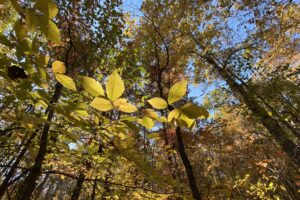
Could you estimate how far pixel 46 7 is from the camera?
0.46 m

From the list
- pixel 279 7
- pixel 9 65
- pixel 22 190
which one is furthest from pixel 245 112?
pixel 9 65

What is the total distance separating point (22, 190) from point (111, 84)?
2.46 metres

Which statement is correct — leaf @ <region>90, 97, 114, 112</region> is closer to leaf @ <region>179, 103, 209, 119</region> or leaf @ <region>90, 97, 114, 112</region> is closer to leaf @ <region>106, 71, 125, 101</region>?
leaf @ <region>106, 71, 125, 101</region>

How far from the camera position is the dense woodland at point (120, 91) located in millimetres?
620

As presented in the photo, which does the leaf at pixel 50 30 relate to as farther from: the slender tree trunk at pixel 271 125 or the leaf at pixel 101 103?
the slender tree trunk at pixel 271 125

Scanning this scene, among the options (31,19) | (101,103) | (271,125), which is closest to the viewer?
(31,19)

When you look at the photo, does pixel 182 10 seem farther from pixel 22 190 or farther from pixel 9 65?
pixel 9 65

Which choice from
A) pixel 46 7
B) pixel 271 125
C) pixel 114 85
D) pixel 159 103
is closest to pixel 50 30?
pixel 46 7

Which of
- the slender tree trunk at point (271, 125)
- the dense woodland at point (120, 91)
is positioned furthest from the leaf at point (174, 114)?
the slender tree trunk at point (271, 125)

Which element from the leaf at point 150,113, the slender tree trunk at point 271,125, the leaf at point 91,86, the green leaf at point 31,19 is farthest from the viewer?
the slender tree trunk at point 271,125

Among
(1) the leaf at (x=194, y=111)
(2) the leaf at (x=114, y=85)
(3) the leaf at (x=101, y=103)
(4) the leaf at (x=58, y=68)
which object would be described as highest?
(4) the leaf at (x=58, y=68)

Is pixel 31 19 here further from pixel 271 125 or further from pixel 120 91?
pixel 271 125

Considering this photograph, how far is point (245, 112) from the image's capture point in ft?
23.1

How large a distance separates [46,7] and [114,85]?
8.1 inches
